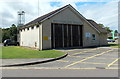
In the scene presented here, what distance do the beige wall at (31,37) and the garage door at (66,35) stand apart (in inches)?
88.9

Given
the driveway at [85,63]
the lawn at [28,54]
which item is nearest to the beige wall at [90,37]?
the lawn at [28,54]

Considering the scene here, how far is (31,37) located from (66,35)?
5886mm

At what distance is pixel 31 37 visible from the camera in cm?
2278

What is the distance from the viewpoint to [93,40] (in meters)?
25.7

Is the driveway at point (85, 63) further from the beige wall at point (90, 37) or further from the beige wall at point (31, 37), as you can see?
the beige wall at point (90, 37)

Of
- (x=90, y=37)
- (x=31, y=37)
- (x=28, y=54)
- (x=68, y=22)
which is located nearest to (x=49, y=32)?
(x=68, y=22)

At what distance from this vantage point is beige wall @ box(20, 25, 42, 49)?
67.3 feet

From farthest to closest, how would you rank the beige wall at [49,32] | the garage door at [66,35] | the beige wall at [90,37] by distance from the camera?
the beige wall at [90,37] < the garage door at [66,35] < the beige wall at [49,32]

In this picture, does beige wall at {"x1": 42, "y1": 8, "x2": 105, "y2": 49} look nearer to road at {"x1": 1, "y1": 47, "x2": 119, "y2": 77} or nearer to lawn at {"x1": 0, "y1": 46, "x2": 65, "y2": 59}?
lawn at {"x1": 0, "y1": 46, "x2": 65, "y2": 59}

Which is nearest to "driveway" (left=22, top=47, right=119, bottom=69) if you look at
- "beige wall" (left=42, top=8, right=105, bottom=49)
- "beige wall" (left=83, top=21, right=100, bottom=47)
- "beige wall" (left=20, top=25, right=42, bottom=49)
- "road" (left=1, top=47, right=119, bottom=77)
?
"road" (left=1, top=47, right=119, bottom=77)

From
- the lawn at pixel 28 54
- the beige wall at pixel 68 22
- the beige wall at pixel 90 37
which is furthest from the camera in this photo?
the beige wall at pixel 90 37

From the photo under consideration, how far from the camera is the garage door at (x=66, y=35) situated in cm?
2088

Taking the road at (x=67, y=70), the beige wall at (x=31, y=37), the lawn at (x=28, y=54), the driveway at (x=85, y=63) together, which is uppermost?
the beige wall at (x=31, y=37)

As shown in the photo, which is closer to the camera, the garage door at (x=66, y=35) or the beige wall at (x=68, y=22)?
the beige wall at (x=68, y=22)
